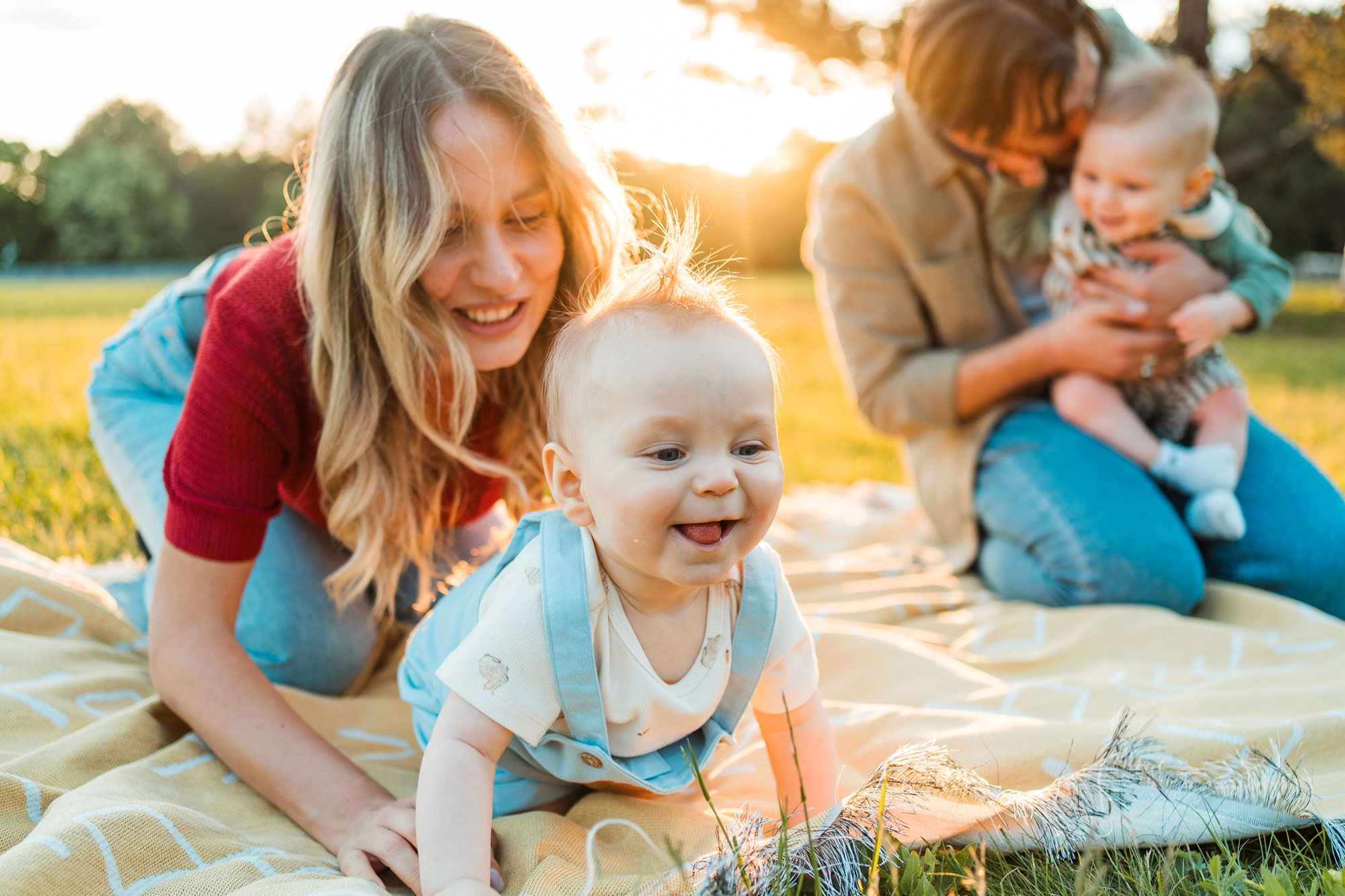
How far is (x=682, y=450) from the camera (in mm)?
1236

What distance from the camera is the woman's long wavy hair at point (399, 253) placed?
163 centimetres

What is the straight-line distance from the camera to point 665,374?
1223mm

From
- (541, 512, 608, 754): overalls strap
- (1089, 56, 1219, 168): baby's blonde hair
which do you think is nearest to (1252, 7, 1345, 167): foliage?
(1089, 56, 1219, 168): baby's blonde hair

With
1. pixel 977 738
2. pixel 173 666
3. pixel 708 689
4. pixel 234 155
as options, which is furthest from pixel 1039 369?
pixel 234 155

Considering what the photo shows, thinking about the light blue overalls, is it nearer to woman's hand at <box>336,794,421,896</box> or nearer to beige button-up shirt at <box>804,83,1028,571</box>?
woman's hand at <box>336,794,421,896</box>

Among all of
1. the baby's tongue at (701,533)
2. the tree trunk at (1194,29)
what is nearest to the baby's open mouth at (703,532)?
the baby's tongue at (701,533)

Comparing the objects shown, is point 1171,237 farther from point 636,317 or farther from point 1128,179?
point 636,317

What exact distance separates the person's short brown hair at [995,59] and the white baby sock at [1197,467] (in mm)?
953

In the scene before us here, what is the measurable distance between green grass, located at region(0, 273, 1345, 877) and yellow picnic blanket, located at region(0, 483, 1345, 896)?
56 millimetres

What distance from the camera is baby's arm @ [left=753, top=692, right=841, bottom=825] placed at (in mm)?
1490

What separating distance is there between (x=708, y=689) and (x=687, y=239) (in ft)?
2.22

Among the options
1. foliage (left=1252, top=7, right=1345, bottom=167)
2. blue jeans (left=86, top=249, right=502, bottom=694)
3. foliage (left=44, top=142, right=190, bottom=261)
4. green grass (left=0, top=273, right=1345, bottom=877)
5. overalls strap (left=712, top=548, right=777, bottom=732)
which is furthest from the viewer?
foliage (left=44, top=142, right=190, bottom=261)

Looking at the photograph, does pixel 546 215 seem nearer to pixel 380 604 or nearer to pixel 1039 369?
pixel 380 604

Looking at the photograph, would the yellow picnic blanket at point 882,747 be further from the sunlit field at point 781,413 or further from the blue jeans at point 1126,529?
the sunlit field at point 781,413
